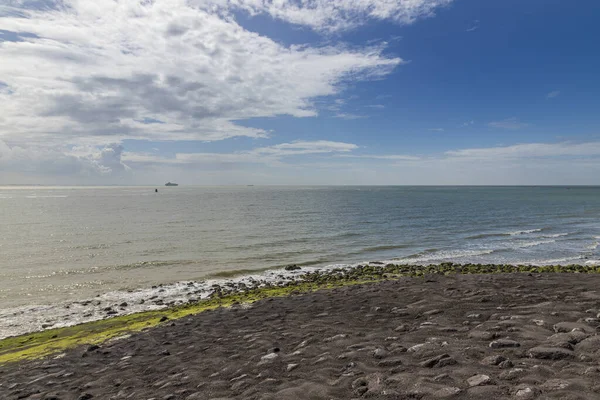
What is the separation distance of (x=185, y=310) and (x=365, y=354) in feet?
43.1

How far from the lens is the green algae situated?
49.0 ft

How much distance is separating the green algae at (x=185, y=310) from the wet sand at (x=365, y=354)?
1803 mm

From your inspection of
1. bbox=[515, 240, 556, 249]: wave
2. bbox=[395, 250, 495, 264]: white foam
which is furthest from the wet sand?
bbox=[515, 240, 556, 249]: wave

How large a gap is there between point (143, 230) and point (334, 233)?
30.8 meters

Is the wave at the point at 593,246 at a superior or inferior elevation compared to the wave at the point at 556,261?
superior

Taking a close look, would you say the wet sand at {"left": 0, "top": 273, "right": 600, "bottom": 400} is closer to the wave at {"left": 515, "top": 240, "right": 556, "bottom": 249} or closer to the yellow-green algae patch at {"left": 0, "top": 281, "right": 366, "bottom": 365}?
the yellow-green algae patch at {"left": 0, "top": 281, "right": 366, "bottom": 365}

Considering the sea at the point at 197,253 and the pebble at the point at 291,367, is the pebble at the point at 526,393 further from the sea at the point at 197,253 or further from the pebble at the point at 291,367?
the sea at the point at 197,253

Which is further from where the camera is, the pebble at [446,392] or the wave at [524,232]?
the wave at [524,232]

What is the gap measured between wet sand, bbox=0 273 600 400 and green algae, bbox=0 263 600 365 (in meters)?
1.80

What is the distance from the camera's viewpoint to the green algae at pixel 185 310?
1492cm

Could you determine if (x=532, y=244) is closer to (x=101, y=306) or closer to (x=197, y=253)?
(x=197, y=253)

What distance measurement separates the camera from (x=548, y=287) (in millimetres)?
15203

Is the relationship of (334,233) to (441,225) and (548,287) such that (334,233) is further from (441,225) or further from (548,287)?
(548,287)

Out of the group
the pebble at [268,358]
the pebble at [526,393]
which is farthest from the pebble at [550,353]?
the pebble at [268,358]
